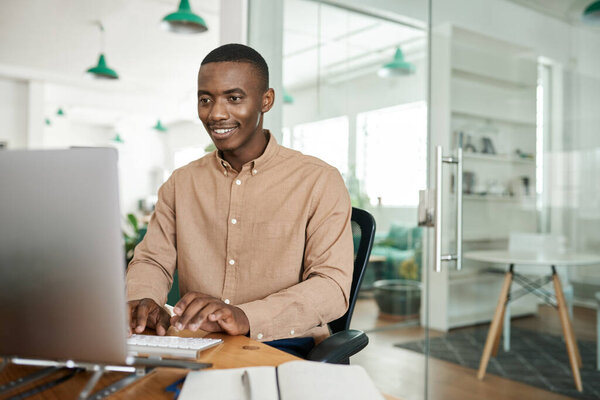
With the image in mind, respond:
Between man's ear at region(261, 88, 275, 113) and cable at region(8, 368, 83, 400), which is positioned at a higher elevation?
man's ear at region(261, 88, 275, 113)

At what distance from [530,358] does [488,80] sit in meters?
1.19

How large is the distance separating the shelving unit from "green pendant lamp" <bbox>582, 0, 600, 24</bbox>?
0.84 feet

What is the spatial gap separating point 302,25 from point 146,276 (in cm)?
180

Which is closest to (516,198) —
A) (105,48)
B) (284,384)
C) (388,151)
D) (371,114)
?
(388,151)

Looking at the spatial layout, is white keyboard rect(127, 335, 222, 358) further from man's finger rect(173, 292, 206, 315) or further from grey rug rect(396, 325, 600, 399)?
grey rug rect(396, 325, 600, 399)

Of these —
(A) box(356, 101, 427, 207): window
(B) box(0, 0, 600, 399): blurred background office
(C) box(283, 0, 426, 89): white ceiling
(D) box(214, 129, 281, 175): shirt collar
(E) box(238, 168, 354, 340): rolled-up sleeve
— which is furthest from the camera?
(A) box(356, 101, 427, 207): window

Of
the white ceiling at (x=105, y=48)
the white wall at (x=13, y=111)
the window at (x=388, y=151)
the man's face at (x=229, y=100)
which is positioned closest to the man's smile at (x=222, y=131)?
the man's face at (x=229, y=100)

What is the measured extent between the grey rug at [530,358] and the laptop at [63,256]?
5.56 ft

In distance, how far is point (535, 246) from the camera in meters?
1.96

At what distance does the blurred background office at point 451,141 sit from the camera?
1767 mm

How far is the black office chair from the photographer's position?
96cm

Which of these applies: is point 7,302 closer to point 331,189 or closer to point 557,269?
point 331,189

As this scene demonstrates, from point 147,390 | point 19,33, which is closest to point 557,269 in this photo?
point 147,390

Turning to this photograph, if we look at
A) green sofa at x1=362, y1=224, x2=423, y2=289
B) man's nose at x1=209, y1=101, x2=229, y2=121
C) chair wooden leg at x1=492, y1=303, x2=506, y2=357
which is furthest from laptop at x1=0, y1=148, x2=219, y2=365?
green sofa at x1=362, y1=224, x2=423, y2=289
